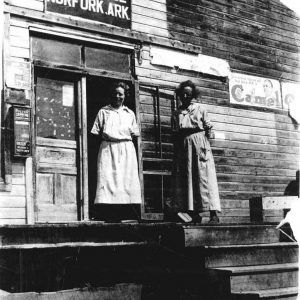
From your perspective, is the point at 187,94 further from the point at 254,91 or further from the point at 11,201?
the point at 254,91

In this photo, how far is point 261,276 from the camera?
463 centimetres

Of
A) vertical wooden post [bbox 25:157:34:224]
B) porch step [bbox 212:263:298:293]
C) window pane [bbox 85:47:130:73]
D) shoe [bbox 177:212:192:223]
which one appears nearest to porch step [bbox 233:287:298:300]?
porch step [bbox 212:263:298:293]

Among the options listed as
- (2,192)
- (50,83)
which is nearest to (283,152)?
(50,83)

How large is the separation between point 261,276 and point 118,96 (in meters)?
2.96

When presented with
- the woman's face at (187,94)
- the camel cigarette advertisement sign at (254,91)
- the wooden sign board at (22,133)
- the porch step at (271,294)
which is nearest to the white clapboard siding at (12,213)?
the wooden sign board at (22,133)

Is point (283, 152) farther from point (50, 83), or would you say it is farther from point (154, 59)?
point (50, 83)

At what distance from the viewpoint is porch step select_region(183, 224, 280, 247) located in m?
4.81

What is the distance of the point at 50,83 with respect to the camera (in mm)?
6840

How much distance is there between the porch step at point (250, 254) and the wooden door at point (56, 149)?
8.37ft

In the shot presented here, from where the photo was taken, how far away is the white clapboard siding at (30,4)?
21.2 feet

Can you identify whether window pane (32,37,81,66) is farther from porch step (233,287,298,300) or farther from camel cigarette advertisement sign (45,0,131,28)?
porch step (233,287,298,300)

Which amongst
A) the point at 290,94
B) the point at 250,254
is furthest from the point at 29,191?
the point at 290,94

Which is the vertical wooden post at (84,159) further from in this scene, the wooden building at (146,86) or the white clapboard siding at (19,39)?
the white clapboard siding at (19,39)

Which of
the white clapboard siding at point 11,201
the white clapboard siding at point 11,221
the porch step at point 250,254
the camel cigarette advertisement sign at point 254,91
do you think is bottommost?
the porch step at point 250,254
